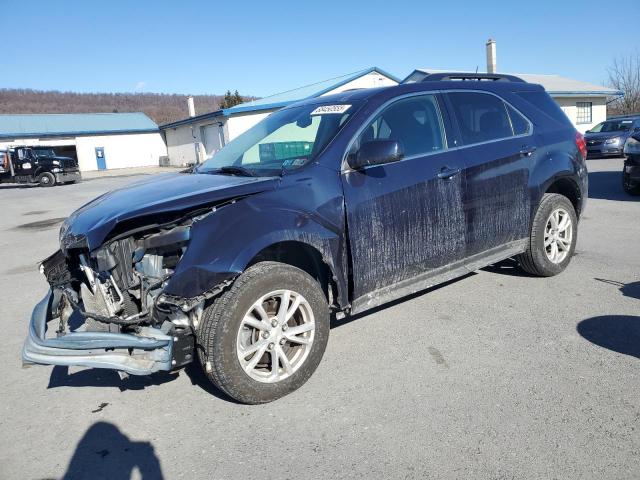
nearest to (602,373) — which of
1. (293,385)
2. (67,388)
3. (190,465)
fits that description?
(293,385)

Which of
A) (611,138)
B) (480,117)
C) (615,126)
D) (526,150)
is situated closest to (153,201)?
(480,117)

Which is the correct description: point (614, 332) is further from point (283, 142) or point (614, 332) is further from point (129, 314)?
point (129, 314)

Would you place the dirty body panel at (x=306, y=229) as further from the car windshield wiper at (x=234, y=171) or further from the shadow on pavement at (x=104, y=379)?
the shadow on pavement at (x=104, y=379)

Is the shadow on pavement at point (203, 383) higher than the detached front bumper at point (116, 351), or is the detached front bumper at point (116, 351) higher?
the detached front bumper at point (116, 351)

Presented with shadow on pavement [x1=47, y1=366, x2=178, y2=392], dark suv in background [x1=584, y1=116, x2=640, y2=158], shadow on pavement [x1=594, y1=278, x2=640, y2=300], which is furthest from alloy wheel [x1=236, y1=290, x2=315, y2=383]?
dark suv in background [x1=584, y1=116, x2=640, y2=158]

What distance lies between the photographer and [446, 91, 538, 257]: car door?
4277 mm

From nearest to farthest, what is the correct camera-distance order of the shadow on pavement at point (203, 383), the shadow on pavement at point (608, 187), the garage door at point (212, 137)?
1. the shadow on pavement at point (203, 383)
2. the shadow on pavement at point (608, 187)
3. the garage door at point (212, 137)

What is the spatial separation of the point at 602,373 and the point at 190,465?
2.62 m

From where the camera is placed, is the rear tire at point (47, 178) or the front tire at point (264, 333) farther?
the rear tire at point (47, 178)

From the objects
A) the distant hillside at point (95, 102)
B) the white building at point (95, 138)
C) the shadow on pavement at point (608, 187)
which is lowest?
the shadow on pavement at point (608, 187)

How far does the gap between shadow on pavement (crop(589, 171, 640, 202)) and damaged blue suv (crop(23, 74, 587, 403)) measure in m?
6.22

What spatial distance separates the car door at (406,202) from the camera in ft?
11.8

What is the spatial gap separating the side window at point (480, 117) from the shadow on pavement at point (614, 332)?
1773 millimetres

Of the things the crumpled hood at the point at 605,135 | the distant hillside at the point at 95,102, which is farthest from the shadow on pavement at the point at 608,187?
the distant hillside at the point at 95,102
